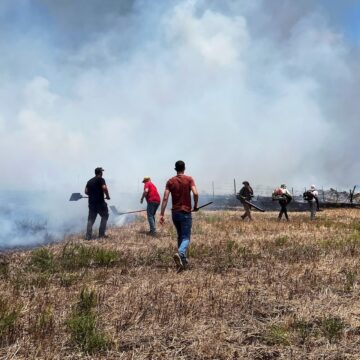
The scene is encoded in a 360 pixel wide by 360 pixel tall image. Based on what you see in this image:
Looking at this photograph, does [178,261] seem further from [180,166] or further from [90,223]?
[90,223]

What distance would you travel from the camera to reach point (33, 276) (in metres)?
7.10

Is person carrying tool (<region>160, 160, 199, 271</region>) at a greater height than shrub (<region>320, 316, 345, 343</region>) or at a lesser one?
greater

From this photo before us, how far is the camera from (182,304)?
5371 mm

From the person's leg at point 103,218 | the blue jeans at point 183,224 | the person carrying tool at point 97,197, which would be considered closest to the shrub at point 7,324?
the blue jeans at point 183,224

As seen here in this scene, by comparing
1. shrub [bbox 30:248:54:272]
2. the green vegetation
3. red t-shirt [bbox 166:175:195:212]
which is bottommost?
the green vegetation

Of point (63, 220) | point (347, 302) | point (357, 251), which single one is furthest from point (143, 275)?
point (63, 220)

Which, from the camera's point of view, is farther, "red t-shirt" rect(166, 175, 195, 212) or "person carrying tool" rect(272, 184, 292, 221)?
"person carrying tool" rect(272, 184, 292, 221)

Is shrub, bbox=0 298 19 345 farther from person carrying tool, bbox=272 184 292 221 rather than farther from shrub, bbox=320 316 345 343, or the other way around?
person carrying tool, bbox=272 184 292 221

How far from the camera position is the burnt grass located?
13.6 ft

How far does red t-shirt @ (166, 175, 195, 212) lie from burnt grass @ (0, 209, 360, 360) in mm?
1083

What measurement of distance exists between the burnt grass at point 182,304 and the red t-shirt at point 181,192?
1083 millimetres

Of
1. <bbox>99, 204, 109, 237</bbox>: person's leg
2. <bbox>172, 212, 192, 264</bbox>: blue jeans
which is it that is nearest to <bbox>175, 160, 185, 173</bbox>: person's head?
<bbox>172, 212, 192, 264</bbox>: blue jeans

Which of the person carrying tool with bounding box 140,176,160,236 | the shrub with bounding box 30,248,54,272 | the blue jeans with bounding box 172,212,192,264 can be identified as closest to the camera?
the shrub with bounding box 30,248,54,272

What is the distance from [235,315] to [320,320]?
3.07ft
